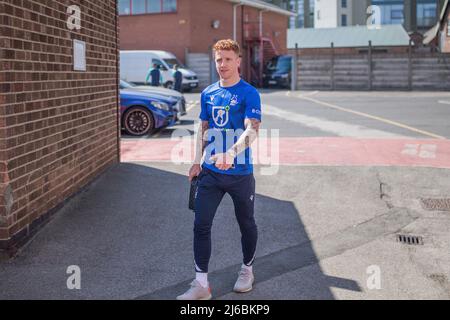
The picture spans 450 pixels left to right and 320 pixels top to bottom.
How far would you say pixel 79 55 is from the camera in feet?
23.7

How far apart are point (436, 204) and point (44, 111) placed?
4.57 metres

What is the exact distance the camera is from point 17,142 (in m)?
5.25

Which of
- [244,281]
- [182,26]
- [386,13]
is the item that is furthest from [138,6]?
[386,13]

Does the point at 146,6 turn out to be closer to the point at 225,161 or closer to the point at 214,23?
the point at 214,23

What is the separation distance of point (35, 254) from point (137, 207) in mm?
1879

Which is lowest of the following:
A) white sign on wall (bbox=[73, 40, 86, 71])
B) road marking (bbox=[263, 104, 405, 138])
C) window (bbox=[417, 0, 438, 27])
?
road marking (bbox=[263, 104, 405, 138])

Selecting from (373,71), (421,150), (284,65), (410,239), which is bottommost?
(410,239)

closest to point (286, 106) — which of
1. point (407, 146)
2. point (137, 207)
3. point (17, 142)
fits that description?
point (407, 146)

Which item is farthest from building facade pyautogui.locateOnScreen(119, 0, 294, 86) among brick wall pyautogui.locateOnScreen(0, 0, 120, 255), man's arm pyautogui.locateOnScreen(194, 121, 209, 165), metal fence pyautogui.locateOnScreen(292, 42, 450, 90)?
man's arm pyautogui.locateOnScreen(194, 121, 209, 165)

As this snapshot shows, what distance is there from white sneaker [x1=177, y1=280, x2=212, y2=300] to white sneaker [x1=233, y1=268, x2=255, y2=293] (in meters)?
0.25

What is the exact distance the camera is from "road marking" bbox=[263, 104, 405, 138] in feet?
44.7

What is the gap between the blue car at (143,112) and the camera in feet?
44.2

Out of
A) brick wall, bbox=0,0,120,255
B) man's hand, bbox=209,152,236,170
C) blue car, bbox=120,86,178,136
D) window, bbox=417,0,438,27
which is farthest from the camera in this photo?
window, bbox=417,0,438,27

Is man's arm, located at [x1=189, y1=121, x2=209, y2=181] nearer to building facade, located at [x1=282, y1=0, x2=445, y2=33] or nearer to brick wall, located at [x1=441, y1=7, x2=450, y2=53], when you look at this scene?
brick wall, located at [x1=441, y1=7, x2=450, y2=53]
